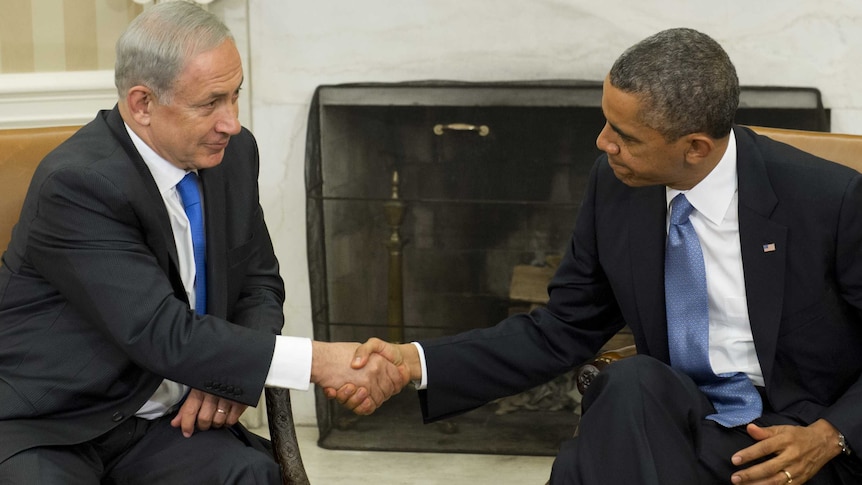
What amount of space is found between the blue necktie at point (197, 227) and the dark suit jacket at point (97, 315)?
8 cm

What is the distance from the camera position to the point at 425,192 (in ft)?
12.1

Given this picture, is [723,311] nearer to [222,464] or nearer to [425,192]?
[222,464]

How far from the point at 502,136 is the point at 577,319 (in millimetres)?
1332

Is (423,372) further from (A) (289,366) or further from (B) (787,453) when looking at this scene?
(B) (787,453)

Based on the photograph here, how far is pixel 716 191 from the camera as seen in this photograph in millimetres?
2129

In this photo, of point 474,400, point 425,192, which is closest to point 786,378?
point 474,400

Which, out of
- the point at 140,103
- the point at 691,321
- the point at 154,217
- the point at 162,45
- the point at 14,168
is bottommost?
the point at 691,321

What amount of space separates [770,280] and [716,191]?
20 centimetres

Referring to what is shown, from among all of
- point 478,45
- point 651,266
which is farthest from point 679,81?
point 478,45

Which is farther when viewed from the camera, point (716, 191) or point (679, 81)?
point (716, 191)

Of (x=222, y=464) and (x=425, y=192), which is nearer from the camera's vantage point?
(x=222, y=464)

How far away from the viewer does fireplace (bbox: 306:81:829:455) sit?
357 centimetres

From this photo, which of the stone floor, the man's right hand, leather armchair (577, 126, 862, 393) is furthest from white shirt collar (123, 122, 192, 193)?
the stone floor

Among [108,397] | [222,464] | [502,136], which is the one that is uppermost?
[502,136]
